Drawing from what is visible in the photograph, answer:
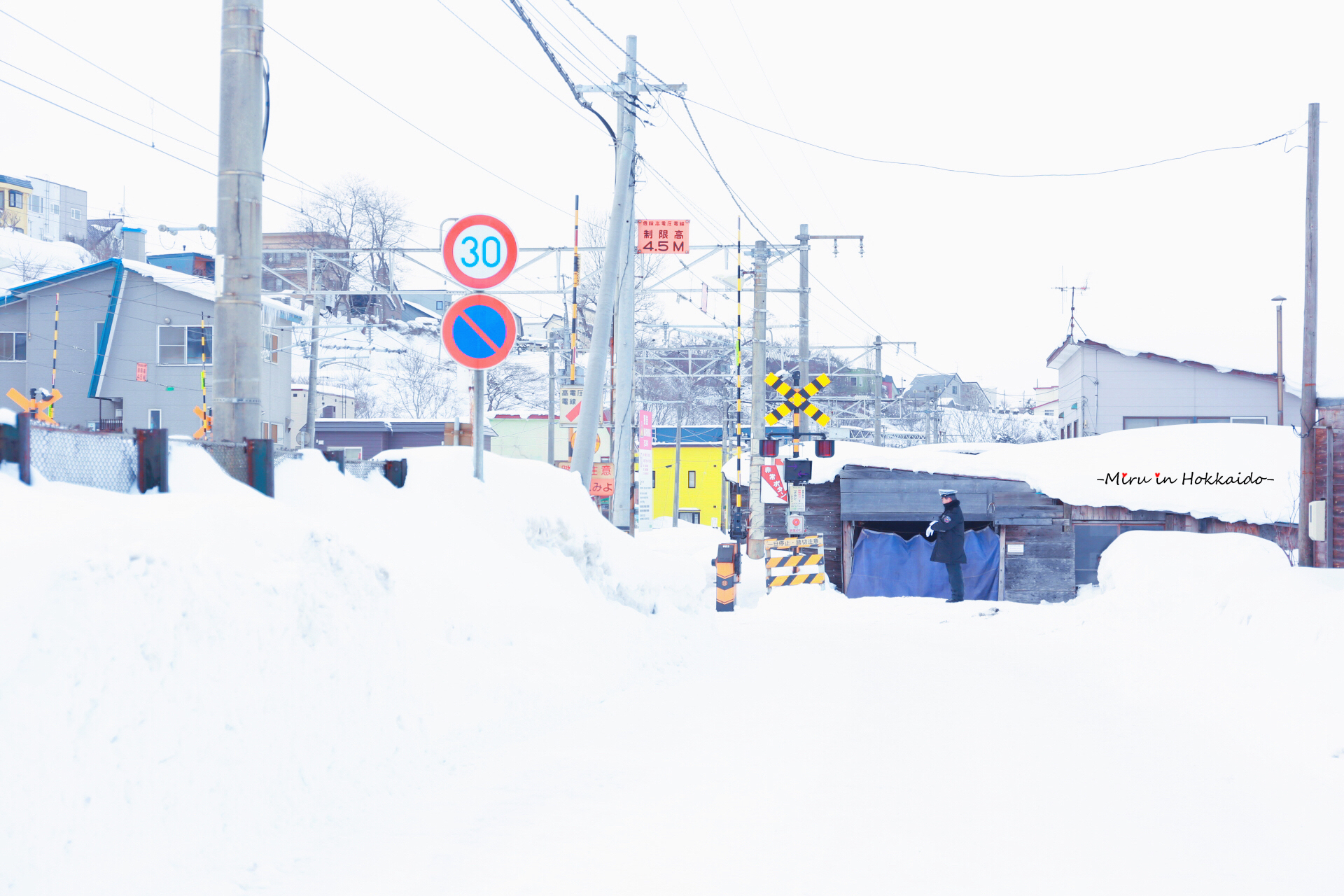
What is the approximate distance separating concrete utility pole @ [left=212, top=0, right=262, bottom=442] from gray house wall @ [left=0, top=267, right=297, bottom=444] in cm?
3053

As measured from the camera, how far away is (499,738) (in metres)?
5.76

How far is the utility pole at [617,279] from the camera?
1231cm

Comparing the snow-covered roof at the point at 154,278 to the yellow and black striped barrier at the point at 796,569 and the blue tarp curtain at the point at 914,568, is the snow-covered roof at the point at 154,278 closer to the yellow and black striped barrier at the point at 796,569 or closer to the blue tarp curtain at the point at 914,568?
the blue tarp curtain at the point at 914,568

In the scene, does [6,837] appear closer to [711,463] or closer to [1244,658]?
[1244,658]

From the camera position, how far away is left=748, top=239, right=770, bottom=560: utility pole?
22.4 m

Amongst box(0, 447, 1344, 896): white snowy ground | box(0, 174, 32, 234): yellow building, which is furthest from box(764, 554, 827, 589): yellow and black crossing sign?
box(0, 174, 32, 234): yellow building

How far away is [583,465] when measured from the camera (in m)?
12.4

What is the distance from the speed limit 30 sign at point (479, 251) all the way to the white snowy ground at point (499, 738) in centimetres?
162

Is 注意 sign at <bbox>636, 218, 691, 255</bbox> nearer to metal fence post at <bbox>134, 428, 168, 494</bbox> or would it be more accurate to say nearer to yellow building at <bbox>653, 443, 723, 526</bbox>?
metal fence post at <bbox>134, 428, 168, 494</bbox>

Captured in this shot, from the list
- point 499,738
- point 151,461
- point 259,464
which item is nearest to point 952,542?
point 499,738

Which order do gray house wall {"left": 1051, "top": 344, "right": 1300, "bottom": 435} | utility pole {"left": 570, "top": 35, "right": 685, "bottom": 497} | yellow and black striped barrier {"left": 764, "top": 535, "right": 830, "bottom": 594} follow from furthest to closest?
gray house wall {"left": 1051, "top": 344, "right": 1300, "bottom": 435} → yellow and black striped barrier {"left": 764, "top": 535, "right": 830, "bottom": 594} → utility pole {"left": 570, "top": 35, "right": 685, "bottom": 497}

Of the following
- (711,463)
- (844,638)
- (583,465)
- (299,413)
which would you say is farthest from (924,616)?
(299,413)

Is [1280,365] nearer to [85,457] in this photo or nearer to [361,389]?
[85,457]

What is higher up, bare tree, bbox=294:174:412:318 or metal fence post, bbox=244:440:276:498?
bare tree, bbox=294:174:412:318
